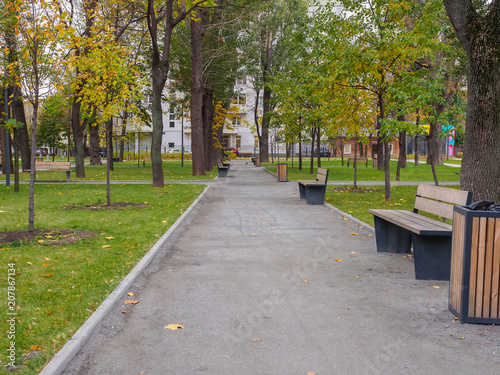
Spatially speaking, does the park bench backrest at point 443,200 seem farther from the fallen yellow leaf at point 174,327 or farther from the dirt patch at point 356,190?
the dirt patch at point 356,190

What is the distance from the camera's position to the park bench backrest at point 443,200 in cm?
640

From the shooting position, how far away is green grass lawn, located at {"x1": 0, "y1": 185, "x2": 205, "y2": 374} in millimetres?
4336

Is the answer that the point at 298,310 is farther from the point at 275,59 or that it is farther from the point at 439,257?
the point at 275,59

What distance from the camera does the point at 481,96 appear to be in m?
8.55

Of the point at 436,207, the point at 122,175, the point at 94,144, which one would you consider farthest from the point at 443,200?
the point at 94,144

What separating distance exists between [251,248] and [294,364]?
14.7ft

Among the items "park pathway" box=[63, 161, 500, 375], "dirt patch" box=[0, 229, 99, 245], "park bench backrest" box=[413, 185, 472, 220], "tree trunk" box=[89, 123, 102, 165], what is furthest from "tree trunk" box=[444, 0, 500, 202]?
"tree trunk" box=[89, 123, 102, 165]

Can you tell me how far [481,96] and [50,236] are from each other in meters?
7.81

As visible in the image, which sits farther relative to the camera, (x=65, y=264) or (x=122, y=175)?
(x=122, y=175)

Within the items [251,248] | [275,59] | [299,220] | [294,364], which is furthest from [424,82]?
[275,59]

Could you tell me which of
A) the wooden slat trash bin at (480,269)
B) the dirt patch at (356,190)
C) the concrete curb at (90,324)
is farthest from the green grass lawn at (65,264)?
the dirt patch at (356,190)

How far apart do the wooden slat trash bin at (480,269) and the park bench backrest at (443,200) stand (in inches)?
48.0

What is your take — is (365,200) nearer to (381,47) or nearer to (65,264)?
(381,47)

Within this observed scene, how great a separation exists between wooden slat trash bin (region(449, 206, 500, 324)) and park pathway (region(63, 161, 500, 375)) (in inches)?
6.1
